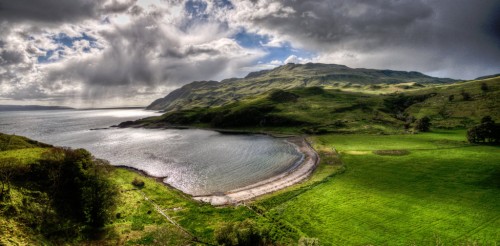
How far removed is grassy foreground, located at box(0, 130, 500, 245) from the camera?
135 feet

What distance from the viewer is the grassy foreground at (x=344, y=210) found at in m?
41.1

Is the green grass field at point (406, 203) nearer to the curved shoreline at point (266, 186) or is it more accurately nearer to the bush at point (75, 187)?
the curved shoreline at point (266, 186)

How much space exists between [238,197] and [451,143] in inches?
3784

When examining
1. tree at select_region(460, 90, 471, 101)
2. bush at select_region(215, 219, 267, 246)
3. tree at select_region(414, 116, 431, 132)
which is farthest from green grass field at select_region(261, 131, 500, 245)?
tree at select_region(460, 90, 471, 101)

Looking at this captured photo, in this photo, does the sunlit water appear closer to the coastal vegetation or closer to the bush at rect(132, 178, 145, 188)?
the bush at rect(132, 178, 145, 188)

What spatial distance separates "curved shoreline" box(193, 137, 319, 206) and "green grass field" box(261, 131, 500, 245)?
8935 mm

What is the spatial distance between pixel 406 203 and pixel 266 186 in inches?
1287

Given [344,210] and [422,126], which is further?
[422,126]

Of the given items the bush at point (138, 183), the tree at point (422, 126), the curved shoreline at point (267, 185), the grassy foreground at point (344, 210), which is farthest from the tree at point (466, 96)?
the bush at point (138, 183)

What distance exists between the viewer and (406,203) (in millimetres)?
54406

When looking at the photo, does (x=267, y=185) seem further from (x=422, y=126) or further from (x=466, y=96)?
(x=466, y=96)

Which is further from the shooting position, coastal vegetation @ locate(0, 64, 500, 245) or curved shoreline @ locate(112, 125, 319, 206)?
curved shoreline @ locate(112, 125, 319, 206)

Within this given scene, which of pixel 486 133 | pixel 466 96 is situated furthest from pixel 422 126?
pixel 466 96

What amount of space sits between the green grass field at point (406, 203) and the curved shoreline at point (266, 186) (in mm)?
8935
